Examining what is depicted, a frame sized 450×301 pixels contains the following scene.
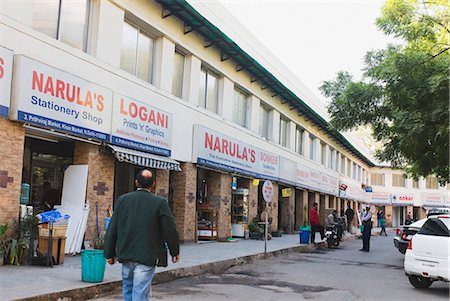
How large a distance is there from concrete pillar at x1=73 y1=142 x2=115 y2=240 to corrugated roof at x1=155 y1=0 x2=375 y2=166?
5.39 metres

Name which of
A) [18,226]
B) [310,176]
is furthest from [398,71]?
[310,176]

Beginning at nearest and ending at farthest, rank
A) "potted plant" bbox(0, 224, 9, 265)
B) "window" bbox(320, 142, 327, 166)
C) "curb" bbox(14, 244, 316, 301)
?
"curb" bbox(14, 244, 316, 301), "potted plant" bbox(0, 224, 9, 265), "window" bbox(320, 142, 327, 166)

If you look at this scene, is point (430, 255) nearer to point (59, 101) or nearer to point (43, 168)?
point (59, 101)

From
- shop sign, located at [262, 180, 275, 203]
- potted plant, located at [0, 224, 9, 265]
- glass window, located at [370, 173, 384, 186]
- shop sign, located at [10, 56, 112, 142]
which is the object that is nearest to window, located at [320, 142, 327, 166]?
shop sign, located at [262, 180, 275, 203]

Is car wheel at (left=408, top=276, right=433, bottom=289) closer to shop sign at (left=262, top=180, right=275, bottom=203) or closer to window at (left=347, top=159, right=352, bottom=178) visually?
shop sign at (left=262, top=180, right=275, bottom=203)

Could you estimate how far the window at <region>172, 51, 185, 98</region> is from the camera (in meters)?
17.3

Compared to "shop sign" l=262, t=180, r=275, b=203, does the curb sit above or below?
below

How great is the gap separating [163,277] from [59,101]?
4.56 metres

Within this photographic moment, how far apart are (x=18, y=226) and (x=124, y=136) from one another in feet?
13.5

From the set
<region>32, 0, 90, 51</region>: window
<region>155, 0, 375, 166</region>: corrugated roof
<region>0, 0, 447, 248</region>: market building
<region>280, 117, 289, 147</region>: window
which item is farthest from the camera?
<region>280, 117, 289, 147</region>: window

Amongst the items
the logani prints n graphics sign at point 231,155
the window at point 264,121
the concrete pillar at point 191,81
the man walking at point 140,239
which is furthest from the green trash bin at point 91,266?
the window at point 264,121

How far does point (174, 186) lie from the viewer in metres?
17.4

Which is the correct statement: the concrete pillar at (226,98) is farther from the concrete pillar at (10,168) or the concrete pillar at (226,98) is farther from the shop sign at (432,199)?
the shop sign at (432,199)

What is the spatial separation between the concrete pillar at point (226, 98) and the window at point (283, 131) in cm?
759
